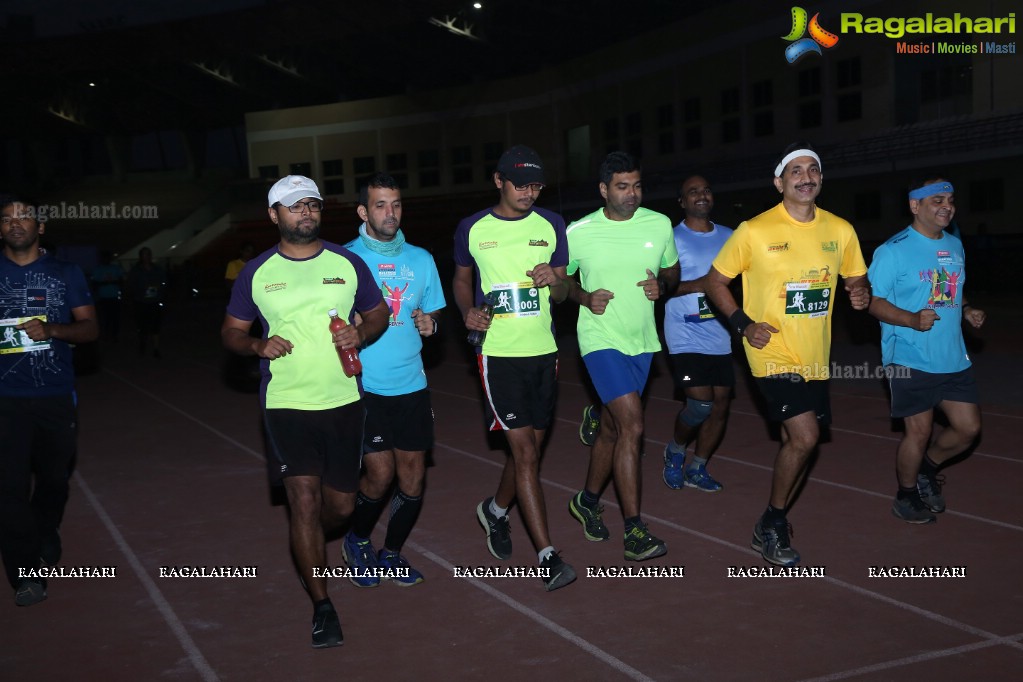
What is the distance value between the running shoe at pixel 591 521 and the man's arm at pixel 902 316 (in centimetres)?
205

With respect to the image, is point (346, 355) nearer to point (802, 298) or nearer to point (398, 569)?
point (398, 569)

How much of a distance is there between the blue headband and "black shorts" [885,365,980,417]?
104 cm

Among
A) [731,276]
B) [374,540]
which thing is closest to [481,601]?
[374,540]

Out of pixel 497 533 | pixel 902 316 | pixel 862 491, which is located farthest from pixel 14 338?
pixel 862 491

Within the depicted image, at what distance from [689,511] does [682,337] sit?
1341mm

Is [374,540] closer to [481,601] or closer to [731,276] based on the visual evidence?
[481,601]

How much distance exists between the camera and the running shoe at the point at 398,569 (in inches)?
219

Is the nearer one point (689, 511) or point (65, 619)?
point (65, 619)

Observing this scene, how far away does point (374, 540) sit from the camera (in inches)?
256

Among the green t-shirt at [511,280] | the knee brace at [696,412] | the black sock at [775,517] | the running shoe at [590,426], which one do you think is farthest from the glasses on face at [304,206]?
the running shoe at [590,426]

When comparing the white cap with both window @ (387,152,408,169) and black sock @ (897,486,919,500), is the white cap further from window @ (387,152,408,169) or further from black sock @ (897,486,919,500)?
window @ (387,152,408,169)

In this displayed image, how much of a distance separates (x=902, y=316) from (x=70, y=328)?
4.68 meters

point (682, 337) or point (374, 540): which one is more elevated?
point (682, 337)

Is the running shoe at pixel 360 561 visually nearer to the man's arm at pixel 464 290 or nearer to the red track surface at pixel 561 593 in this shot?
the red track surface at pixel 561 593
